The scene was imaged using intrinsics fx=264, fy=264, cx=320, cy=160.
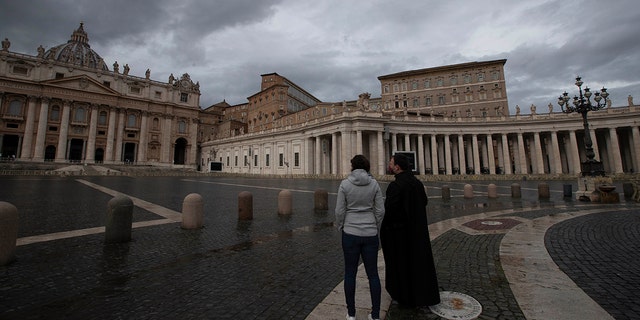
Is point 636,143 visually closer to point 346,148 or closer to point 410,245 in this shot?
point 346,148

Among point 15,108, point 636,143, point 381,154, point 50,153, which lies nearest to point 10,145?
point 50,153

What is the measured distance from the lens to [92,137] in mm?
52750

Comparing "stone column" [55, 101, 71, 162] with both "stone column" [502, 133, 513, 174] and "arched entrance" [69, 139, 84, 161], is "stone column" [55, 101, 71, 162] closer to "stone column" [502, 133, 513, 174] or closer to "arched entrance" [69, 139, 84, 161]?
"arched entrance" [69, 139, 84, 161]

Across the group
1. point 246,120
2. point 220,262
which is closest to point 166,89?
point 246,120

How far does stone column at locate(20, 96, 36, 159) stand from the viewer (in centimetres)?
4678

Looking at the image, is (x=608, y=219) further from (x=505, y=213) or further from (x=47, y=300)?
(x=47, y=300)

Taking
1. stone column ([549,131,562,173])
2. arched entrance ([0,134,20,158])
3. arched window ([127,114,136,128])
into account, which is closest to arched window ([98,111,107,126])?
arched window ([127,114,136,128])

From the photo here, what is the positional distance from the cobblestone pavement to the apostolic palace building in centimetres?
2772

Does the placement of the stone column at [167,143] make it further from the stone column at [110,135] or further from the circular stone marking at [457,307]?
the circular stone marking at [457,307]

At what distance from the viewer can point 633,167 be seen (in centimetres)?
4069

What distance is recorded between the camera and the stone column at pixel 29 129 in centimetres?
4678

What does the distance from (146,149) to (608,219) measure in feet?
233

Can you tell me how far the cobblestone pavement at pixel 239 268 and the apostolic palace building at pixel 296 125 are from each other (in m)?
27.7

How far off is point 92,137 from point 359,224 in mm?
67900
